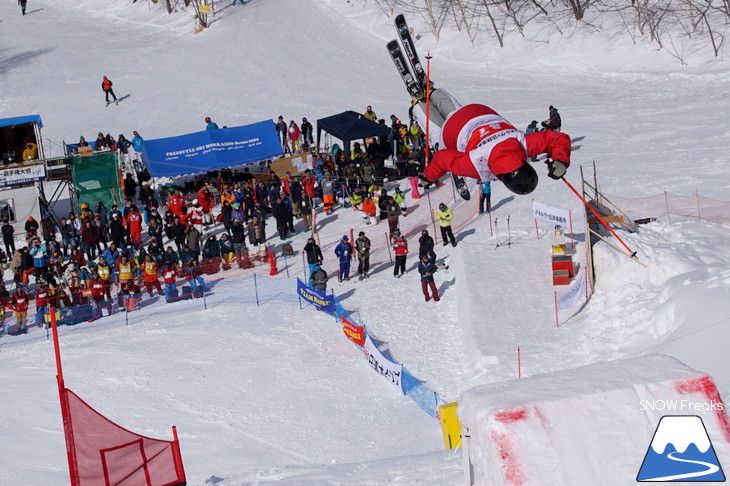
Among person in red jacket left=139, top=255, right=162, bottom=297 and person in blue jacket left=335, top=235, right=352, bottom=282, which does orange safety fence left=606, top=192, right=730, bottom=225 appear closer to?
person in blue jacket left=335, top=235, right=352, bottom=282

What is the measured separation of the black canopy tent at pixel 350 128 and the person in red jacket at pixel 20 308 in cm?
863

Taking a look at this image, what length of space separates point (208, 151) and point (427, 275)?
9.47m

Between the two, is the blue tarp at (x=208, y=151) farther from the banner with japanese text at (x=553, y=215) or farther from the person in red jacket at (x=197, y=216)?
the banner with japanese text at (x=553, y=215)

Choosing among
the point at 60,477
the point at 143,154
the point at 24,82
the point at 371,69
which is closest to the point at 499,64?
the point at 371,69

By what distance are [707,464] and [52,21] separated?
43.5 meters

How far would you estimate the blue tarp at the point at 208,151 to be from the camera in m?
23.1

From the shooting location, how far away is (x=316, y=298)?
1645 cm

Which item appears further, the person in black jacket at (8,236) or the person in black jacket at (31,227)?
the person in black jacket at (31,227)

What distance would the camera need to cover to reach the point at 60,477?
11.4m

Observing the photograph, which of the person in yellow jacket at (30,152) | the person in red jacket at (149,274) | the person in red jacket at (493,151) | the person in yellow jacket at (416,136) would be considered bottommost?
the person in red jacket at (149,274)

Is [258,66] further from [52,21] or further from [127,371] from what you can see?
[127,371]

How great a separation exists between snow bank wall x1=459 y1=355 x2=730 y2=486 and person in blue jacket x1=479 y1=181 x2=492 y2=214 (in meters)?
12.5

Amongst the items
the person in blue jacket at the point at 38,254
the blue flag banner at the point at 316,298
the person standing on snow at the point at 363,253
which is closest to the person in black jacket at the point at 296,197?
the person standing on snow at the point at 363,253

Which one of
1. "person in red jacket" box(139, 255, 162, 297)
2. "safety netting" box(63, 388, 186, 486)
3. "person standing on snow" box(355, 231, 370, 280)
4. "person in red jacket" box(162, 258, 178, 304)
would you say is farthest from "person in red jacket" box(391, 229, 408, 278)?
"safety netting" box(63, 388, 186, 486)
